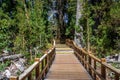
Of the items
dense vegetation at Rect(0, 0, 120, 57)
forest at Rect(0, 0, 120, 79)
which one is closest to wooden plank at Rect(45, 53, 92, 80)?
forest at Rect(0, 0, 120, 79)

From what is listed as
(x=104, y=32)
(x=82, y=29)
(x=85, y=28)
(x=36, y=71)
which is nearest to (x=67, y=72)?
(x=36, y=71)

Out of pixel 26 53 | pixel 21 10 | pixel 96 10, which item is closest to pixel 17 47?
pixel 26 53

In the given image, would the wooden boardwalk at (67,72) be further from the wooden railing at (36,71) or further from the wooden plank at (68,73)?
the wooden railing at (36,71)

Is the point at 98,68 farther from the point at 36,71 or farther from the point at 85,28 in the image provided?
the point at 85,28

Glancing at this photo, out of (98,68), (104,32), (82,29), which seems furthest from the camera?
(104,32)

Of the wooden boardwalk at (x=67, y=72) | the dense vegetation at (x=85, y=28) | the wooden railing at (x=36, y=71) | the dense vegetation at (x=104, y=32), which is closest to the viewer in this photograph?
the wooden railing at (x=36, y=71)

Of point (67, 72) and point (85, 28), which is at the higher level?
point (85, 28)

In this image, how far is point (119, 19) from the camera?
26344 millimetres

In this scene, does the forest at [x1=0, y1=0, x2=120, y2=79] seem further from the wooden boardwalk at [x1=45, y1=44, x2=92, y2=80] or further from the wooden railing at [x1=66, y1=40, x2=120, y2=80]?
the wooden railing at [x1=66, y1=40, x2=120, y2=80]

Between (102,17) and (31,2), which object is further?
(31,2)

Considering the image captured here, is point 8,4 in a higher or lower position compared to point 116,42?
higher

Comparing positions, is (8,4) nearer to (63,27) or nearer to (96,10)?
(63,27)

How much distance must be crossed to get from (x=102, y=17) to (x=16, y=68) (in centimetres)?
1273

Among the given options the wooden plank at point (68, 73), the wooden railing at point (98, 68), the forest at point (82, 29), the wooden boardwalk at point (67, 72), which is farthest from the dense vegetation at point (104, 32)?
the wooden railing at point (98, 68)
